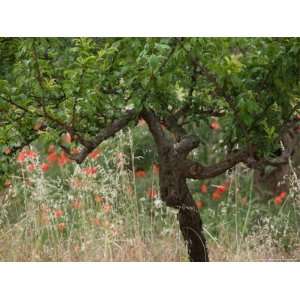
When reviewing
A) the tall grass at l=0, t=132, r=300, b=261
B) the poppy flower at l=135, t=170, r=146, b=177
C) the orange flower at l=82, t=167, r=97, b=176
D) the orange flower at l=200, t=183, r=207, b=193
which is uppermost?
the orange flower at l=82, t=167, r=97, b=176

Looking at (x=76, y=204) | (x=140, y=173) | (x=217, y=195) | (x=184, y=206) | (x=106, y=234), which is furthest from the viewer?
(x=140, y=173)

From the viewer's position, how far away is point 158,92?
280 cm

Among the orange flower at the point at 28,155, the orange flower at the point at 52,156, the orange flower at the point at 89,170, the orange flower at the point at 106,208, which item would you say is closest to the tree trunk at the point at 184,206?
the orange flower at the point at 106,208

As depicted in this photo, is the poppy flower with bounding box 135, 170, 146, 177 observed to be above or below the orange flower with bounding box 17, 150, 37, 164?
below

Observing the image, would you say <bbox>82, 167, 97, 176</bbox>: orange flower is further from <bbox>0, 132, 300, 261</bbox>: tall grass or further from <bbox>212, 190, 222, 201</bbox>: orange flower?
<bbox>212, 190, 222, 201</bbox>: orange flower

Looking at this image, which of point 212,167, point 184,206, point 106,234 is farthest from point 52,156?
point 212,167

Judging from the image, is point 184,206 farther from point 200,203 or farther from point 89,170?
point 200,203

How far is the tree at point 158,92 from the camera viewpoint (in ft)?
8.29

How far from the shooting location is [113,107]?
2936 mm

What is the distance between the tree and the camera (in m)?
2.53

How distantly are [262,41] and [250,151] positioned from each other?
521 millimetres

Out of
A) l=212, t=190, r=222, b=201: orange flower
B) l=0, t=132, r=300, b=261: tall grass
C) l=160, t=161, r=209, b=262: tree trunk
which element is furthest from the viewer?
l=212, t=190, r=222, b=201: orange flower

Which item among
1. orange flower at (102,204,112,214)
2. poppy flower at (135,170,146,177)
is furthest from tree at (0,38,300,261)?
poppy flower at (135,170,146,177)
